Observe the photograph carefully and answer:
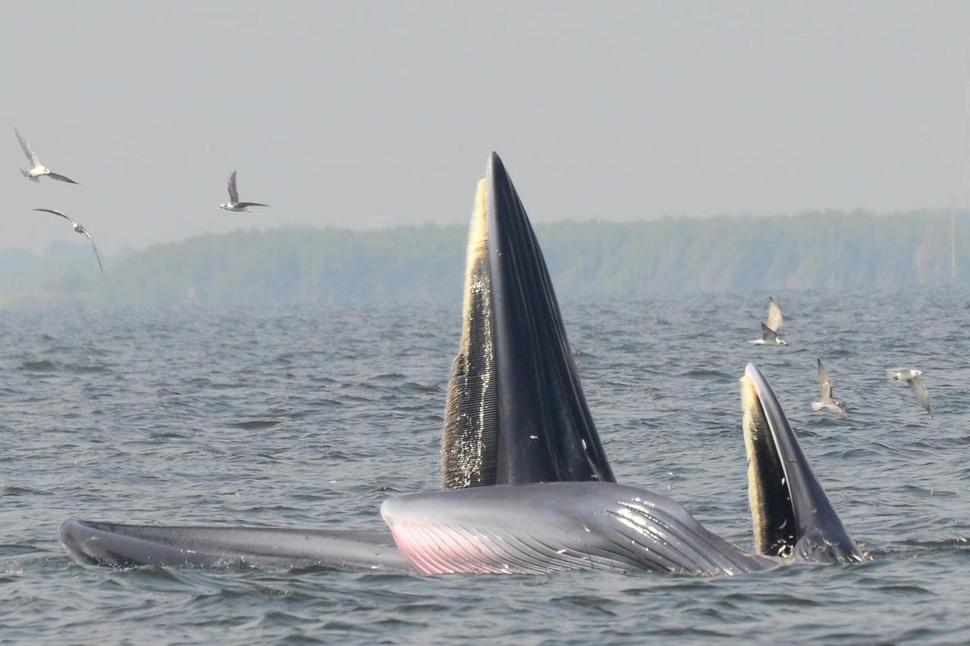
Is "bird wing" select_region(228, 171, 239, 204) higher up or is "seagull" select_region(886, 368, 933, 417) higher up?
"bird wing" select_region(228, 171, 239, 204)

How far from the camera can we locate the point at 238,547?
50.5 ft

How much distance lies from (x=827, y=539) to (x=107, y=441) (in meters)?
18.3

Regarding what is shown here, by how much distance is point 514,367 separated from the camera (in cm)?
1352

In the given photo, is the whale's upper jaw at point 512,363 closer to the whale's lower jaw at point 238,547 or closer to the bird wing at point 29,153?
the whale's lower jaw at point 238,547

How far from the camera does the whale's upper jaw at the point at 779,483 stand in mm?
13508

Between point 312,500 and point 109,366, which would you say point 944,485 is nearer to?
point 312,500

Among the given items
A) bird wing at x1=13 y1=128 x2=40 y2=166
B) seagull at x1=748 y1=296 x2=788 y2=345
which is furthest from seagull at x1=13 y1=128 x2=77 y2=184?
seagull at x1=748 y1=296 x2=788 y2=345

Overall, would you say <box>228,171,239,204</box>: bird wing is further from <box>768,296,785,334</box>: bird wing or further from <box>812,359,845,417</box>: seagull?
<box>812,359,845,417</box>: seagull

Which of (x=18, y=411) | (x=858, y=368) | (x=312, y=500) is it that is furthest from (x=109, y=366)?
(x=312, y=500)

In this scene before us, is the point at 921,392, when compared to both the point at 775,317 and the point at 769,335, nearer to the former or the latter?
the point at 775,317

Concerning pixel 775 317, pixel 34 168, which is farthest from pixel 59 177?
pixel 775 317

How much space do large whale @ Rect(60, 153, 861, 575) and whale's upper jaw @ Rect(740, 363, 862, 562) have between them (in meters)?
0.01

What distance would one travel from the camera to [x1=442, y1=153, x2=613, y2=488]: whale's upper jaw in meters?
13.5

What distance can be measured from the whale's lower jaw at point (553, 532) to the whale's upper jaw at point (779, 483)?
382 mm
